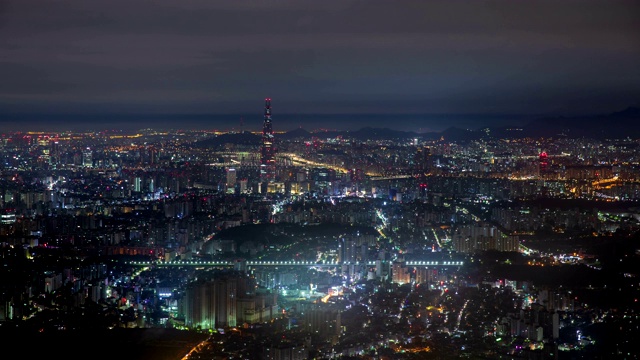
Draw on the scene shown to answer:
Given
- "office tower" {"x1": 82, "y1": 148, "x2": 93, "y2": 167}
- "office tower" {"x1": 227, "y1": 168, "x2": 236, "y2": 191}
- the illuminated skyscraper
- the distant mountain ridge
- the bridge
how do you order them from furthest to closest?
"office tower" {"x1": 82, "y1": 148, "x2": 93, "y2": 167} < "office tower" {"x1": 227, "y1": 168, "x2": 236, "y2": 191} < the illuminated skyscraper < the distant mountain ridge < the bridge

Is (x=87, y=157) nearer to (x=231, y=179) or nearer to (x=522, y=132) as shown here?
(x=231, y=179)

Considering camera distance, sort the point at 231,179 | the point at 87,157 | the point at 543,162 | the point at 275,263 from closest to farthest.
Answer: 1. the point at 275,263
2. the point at 543,162
3. the point at 231,179
4. the point at 87,157

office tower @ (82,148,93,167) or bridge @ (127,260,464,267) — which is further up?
office tower @ (82,148,93,167)

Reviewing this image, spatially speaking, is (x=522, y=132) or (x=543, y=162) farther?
(x=522, y=132)

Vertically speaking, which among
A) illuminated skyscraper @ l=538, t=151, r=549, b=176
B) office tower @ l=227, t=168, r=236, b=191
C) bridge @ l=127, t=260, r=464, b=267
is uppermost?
illuminated skyscraper @ l=538, t=151, r=549, b=176

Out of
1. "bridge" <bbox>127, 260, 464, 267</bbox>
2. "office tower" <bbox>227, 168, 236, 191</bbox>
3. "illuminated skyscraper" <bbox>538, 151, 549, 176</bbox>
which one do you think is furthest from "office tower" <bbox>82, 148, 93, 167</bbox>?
"illuminated skyscraper" <bbox>538, 151, 549, 176</bbox>

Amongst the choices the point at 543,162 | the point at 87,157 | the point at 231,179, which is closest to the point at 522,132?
the point at 543,162

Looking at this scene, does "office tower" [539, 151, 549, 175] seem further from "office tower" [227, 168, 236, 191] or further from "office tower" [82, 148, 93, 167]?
"office tower" [82, 148, 93, 167]

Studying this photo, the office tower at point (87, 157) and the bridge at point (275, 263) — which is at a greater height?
the office tower at point (87, 157)

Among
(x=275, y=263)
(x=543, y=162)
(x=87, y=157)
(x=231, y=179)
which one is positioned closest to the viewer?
(x=275, y=263)

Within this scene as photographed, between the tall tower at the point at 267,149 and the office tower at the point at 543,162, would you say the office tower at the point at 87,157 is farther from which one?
the office tower at the point at 543,162

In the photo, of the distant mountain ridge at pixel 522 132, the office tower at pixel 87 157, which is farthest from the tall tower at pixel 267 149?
the office tower at pixel 87 157
